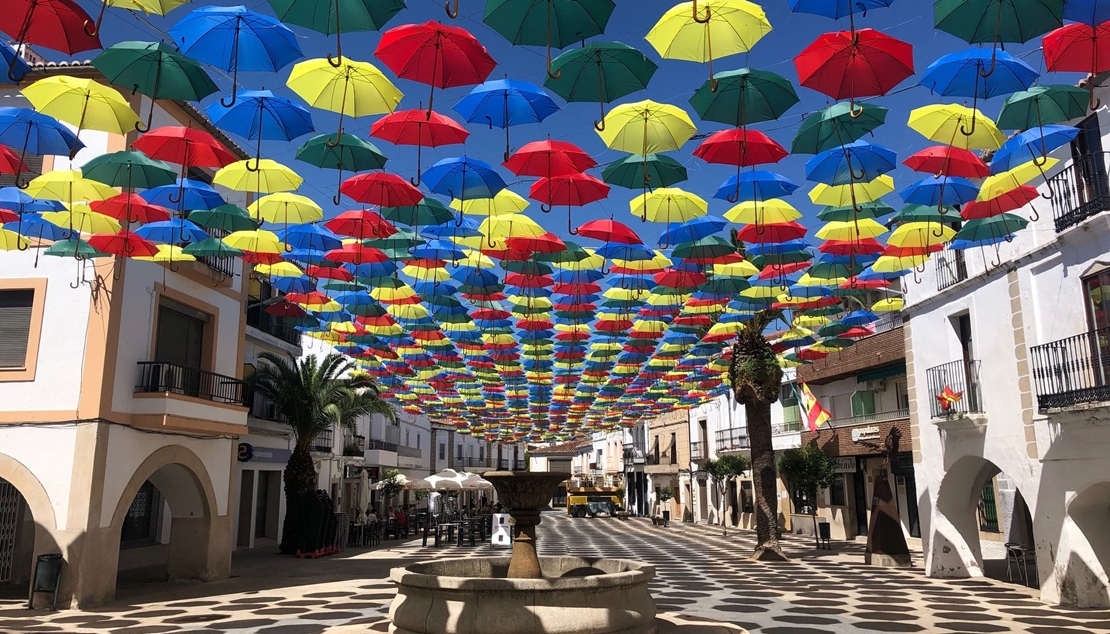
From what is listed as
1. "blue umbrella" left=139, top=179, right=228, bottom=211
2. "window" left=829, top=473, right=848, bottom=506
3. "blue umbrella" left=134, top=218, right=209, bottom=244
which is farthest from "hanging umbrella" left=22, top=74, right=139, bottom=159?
"window" left=829, top=473, right=848, bottom=506

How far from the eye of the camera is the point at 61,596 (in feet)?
46.9

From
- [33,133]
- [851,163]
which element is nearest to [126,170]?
[33,133]

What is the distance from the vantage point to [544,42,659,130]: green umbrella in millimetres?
9297

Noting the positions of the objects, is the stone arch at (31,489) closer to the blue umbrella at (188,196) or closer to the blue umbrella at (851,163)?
the blue umbrella at (188,196)

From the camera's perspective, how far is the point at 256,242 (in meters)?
14.7

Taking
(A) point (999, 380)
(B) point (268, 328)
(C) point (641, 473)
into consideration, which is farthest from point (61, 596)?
(C) point (641, 473)

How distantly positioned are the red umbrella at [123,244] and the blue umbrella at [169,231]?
0.14 metres

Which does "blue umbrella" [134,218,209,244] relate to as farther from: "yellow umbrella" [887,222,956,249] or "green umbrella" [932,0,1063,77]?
"yellow umbrella" [887,222,956,249]

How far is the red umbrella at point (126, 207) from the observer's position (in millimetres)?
12398

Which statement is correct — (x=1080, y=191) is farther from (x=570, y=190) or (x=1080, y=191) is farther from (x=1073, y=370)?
(x=570, y=190)

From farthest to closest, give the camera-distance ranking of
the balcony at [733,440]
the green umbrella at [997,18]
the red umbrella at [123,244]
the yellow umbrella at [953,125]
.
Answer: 1. the balcony at [733,440]
2. the red umbrella at [123,244]
3. the yellow umbrella at [953,125]
4. the green umbrella at [997,18]

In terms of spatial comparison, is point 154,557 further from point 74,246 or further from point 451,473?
point 451,473

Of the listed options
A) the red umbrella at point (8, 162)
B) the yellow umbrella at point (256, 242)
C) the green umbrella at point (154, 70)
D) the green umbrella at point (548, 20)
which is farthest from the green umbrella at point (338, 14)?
the yellow umbrella at point (256, 242)

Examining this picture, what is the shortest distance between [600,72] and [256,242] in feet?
26.5
